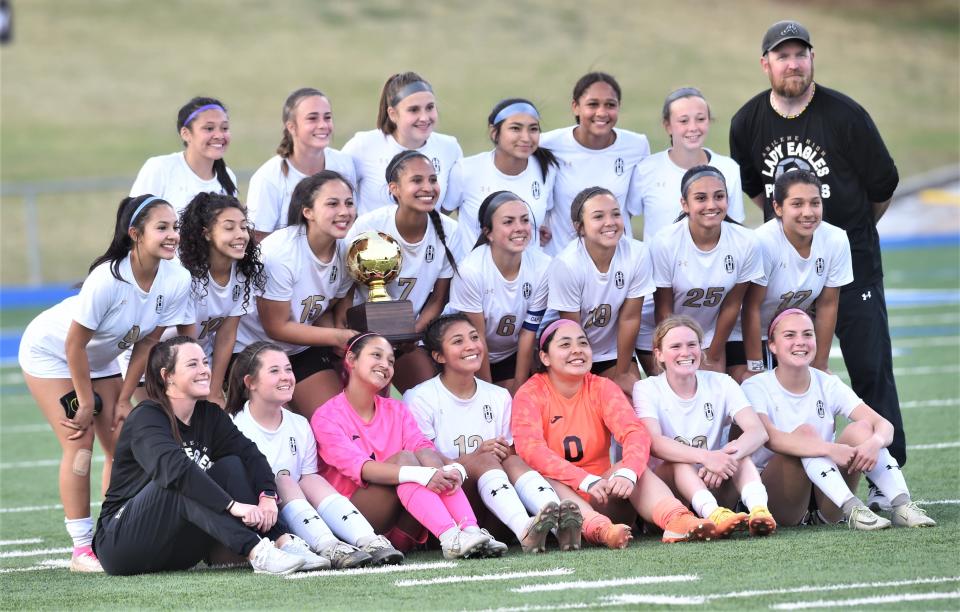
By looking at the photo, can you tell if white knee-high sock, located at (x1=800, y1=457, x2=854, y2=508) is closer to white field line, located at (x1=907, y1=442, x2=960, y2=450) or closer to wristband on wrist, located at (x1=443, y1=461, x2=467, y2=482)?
wristband on wrist, located at (x1=443, y1=461, x2=467, y2=482)

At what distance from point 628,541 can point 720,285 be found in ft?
4.44

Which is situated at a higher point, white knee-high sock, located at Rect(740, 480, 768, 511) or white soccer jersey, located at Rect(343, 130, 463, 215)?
white soccer jersey, located at Rect(343, 130, 463, 215)

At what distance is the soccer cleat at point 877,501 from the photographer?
6281 millimetres

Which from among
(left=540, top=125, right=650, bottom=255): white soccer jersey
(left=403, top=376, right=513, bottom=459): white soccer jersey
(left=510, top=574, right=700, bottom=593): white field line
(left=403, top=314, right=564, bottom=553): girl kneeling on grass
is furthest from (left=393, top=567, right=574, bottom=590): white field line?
(left=540, top=125, right=650, bottom=255): white soccer jersey

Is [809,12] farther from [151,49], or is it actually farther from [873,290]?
[873,290]

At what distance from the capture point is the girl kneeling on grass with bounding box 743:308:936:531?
586 cm

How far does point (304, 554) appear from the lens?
17.8 feet

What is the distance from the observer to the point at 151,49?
33.3 meters

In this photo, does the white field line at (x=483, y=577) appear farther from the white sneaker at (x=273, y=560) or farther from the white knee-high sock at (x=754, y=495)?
the white knee-high sock at (x=754, y=495)

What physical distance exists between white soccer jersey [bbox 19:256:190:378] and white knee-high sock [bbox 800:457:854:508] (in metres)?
2.71

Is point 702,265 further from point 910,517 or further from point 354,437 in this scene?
point 354,437

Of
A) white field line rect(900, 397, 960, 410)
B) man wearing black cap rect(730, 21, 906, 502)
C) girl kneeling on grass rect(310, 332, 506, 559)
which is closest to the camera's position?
girl kneeling on grass rect(310, 332, 506, 559)

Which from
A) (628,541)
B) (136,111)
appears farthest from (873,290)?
(136,111)

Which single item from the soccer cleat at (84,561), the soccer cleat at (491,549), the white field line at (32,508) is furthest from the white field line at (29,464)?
the soccer cleat at (491,549)
